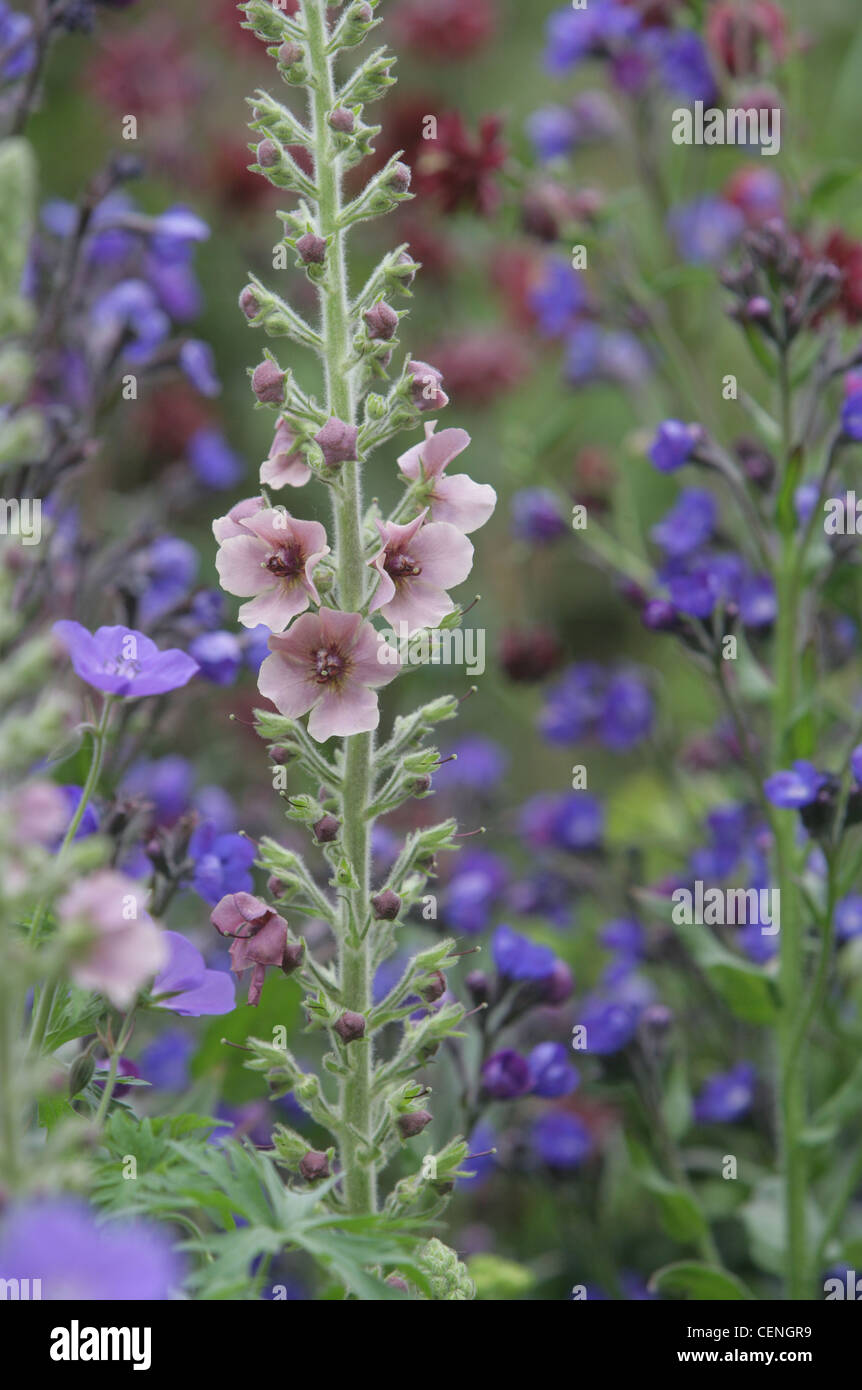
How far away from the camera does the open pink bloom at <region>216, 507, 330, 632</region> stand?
0.68 meters

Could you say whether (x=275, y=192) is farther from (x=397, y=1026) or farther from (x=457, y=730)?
(x=397, y=1026)

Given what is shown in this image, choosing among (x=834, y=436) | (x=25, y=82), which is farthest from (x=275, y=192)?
(x=834, y=436)

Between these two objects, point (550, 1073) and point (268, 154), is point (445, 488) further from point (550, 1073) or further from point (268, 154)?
point (550, 1073)

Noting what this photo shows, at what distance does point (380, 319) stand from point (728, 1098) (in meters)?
0.81

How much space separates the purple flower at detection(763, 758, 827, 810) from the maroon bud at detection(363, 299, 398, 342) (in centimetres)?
45

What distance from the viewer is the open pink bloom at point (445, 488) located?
0.70 meters

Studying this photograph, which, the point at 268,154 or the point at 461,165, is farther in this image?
the point at 461,165

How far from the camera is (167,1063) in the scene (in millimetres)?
1225

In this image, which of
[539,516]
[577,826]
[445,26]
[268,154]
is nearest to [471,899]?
[577,826]

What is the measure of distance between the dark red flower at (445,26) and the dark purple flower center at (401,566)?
4.58 feet

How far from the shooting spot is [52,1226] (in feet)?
1.34

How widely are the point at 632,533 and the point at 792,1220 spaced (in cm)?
69

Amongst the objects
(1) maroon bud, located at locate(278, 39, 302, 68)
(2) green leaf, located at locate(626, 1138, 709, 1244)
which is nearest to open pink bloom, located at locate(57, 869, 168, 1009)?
(1) maroon bud, located at locate(278, 39, 302, 68)

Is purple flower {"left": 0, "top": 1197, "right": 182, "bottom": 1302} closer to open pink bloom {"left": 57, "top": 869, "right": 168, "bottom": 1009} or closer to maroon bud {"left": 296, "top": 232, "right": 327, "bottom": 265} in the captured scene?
open pink bloom {"left": 57, "top": 869, "right": 168, "bottom": 1009}
